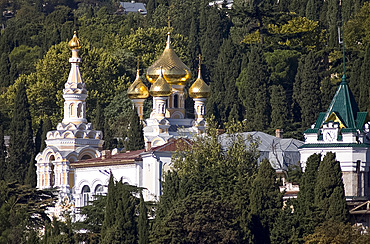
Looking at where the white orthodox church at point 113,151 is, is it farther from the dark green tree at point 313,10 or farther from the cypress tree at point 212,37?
the dark green tree at point 313,10

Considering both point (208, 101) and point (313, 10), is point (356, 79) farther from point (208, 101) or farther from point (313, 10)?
point (313, 10)

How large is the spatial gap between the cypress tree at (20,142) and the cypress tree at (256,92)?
450 inches

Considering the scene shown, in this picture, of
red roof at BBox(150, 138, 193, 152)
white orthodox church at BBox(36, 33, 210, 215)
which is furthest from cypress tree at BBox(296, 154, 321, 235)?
red roof at BBox(150, 138, 193, 152)

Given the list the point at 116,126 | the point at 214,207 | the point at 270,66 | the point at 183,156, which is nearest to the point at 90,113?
the point at 116,126

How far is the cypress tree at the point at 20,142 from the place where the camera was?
2822 inches

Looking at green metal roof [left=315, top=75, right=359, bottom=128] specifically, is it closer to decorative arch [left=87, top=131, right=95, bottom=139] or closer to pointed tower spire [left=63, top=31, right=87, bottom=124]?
decorative arch [left=87, top=131, right=95, bottom=139]

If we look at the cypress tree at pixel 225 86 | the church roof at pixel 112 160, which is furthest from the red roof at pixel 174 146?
the cypress tree at pixel 225 86

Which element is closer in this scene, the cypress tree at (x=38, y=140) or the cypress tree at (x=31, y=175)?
the cypress tree at (x=31, y=175)

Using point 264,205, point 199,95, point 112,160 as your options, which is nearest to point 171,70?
point 199,95

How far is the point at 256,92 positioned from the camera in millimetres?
73688

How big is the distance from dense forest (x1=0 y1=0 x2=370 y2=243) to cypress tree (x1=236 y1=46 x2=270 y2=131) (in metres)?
0.07

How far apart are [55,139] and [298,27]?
22.0m

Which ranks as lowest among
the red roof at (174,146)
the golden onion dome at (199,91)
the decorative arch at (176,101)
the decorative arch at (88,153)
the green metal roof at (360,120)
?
the decorative arch at (88,153)

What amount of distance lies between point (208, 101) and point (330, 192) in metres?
29.5
